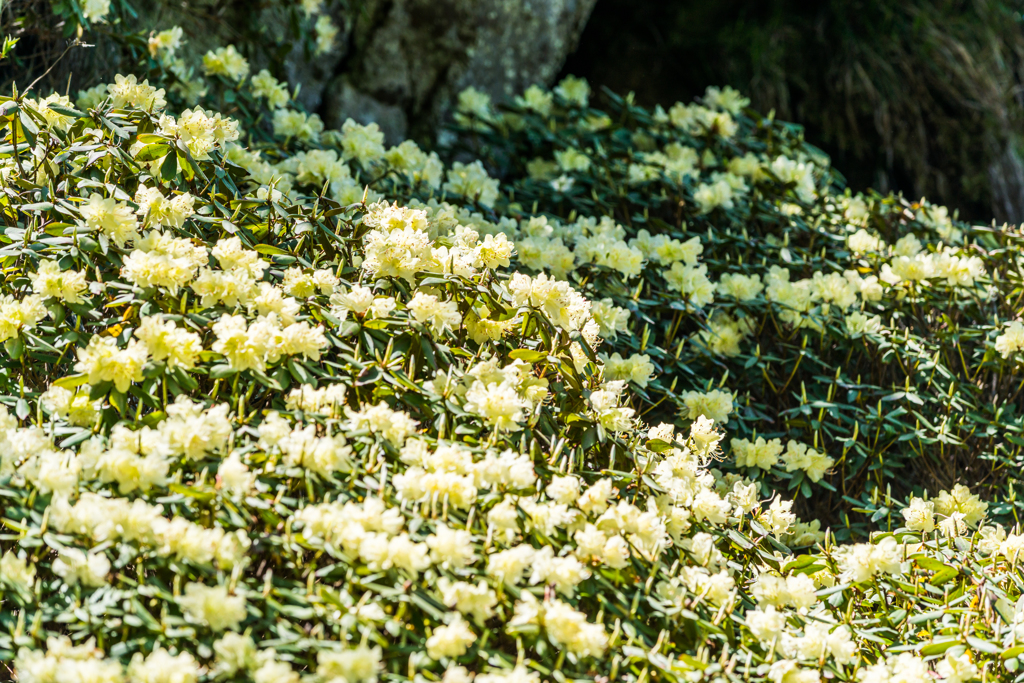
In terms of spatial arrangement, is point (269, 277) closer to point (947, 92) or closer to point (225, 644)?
point (225, 644)

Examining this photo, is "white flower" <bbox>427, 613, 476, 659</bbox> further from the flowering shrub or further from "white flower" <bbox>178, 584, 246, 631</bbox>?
the flowering shrub

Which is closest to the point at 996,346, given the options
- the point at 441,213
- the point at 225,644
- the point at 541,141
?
the point at 441,213

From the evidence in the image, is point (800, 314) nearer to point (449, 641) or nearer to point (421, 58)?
point (449, 641)

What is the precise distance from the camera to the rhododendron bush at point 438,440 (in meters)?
0.99

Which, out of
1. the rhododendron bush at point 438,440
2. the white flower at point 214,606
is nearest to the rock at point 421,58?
the rhododendron bush at point 438,440

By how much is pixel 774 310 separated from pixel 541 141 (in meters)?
1.02

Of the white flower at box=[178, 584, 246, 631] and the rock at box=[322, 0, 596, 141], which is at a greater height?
the rock at box=[322, 0, 596, 141]

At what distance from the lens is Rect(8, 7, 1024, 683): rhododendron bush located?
3.24 ft

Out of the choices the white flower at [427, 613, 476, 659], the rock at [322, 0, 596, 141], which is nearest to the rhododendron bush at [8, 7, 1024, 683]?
the white flower at [427, 613, 476, 659]

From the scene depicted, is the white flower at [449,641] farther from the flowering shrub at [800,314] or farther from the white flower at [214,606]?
the flowering shrub at [800,314]

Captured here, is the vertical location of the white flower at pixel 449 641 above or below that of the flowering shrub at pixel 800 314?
below

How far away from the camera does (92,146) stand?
58.3 inches

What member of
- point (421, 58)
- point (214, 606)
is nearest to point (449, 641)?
point (214, 606)

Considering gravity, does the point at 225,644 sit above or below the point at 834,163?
below
